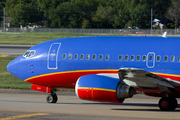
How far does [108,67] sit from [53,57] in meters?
4.01

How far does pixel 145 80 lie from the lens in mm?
19391

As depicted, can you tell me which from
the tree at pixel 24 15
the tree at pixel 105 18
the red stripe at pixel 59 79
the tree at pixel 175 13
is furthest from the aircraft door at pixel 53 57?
the tree at pixel 24 15

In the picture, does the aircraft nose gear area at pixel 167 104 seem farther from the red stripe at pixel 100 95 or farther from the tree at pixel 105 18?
the tree at pixel 105 18

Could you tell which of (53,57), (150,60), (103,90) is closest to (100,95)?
(103,90)

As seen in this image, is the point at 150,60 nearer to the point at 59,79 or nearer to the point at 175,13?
the point at 59,79

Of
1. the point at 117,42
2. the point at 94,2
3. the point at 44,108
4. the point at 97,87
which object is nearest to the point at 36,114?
the point at 44,108

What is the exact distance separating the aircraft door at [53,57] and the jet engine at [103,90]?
3.02m

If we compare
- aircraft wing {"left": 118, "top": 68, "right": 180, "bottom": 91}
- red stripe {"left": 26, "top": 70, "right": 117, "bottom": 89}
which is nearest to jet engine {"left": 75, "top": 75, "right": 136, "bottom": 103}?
aircraft wing {"left": 118, "top": 68, "right": 180, "bottom": 91}

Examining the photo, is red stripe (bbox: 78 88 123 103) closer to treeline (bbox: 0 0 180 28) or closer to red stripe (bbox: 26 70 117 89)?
red stripe (bbox: 26 70 117 89)

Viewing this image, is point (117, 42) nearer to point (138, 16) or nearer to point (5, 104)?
point (5, 104)

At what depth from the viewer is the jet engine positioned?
19.4 meters

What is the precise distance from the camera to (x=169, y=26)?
5448 inches

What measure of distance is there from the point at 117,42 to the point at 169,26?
12200 cm

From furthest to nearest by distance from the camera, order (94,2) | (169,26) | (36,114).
A: (94,2) → (169,26) → (36,114)
